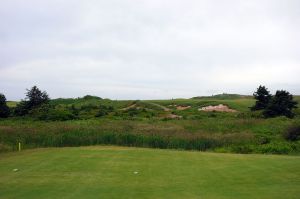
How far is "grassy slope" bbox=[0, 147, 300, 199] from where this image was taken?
10727 mm

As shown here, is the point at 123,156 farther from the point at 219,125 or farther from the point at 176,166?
the point at 219,125

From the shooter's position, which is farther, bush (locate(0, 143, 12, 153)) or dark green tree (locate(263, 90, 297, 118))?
dark green tree (locate(263, 90, 297, 118))

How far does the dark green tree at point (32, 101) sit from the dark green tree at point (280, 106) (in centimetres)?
2716

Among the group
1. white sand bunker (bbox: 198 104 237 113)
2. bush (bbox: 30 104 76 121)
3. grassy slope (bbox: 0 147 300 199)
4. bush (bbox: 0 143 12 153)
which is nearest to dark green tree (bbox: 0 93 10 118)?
bush (bbox: 30 104 76 121)

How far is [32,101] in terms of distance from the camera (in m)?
47.5

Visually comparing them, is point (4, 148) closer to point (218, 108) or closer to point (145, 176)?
point (145, 176)

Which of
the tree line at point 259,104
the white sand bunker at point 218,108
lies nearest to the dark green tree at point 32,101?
the tree line at point 259,104

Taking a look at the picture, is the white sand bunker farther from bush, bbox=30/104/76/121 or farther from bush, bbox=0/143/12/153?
bush, bbox=0/143/12/153

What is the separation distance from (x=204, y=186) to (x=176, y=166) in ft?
13.2

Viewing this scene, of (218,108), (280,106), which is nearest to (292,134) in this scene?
(280,106)

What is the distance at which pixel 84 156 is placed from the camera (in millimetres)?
18594

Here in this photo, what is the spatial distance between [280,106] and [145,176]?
28660 millimetres

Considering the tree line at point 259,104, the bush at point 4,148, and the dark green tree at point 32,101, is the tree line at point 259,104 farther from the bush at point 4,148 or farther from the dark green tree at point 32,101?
the bush at point 4,148

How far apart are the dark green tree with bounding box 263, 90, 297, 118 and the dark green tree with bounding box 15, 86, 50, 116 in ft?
89.1
